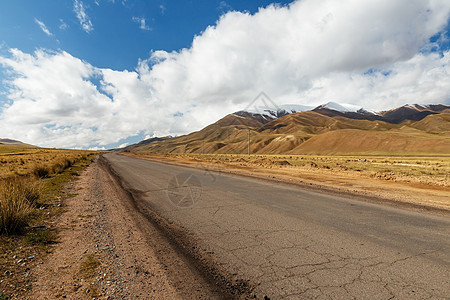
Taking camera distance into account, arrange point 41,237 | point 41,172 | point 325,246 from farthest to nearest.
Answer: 1. point 41,172
2. point 41,237
3. point 325,246

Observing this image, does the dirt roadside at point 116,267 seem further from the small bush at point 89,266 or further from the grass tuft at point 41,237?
the grass tuft at point 41,237

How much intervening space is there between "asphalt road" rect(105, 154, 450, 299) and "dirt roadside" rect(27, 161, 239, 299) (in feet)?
2.61

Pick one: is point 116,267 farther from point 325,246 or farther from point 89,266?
point 325,246

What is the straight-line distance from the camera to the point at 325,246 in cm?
462

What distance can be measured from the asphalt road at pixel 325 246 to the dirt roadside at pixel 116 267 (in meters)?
0.79

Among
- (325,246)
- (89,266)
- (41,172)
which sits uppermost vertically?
(41,172)

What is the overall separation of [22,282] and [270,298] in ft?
12.2

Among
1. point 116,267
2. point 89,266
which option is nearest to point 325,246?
point 116,267

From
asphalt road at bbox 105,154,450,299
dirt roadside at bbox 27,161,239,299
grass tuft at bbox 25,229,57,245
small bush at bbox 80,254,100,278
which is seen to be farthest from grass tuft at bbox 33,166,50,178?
small bush at bbox 80,254,100,278

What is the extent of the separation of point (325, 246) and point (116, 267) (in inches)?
159

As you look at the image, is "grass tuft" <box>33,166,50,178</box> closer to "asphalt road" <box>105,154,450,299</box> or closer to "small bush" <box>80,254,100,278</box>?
"asphalt road" <box>105,154,450,299</box>

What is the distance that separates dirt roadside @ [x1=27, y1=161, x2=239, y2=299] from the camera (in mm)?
3172

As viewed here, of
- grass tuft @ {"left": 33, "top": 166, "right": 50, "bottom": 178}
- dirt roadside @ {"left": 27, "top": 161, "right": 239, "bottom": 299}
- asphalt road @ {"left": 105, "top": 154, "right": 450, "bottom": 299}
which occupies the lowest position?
asphalt road @ {"left": 105, "top": 154, "right": 450, "bottom": 299}

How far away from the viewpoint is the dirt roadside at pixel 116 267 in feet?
10.4
